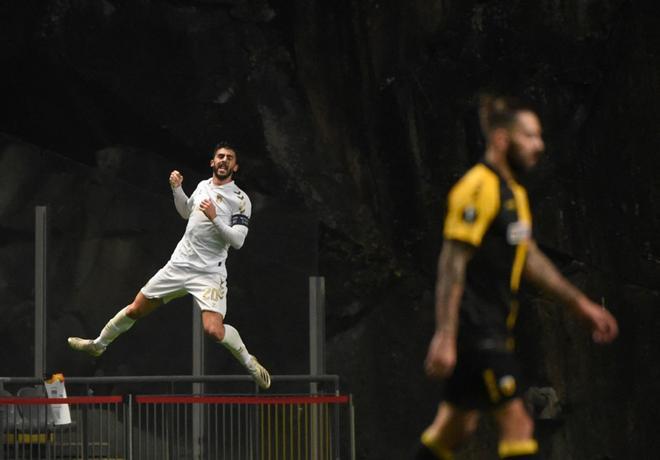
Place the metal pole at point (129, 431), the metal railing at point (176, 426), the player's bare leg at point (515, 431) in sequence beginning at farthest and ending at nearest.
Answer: the metal railing at point (176, 426) < the metal pole at point (129, 431) < the player's bare leg at point (515, 431)

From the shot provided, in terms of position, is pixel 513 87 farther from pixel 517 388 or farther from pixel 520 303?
pixel 517 388

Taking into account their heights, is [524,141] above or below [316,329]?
above

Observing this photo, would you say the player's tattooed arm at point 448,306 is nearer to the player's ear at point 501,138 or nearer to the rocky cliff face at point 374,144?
the player's ear at point 501,138

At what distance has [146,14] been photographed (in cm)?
1538

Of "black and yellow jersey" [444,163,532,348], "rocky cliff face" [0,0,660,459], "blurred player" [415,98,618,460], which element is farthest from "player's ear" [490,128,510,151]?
"rocky cliff face" [0,0,660,459]

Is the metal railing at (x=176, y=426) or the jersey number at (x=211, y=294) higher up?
the jersey number at (x=211, y=294)

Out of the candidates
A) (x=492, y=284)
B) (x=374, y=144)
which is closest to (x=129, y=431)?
(x=374, y=144)

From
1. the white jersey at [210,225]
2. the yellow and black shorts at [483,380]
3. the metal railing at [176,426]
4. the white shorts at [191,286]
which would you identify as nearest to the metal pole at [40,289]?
the metal railing at [176,426]

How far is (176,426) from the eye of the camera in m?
12.0

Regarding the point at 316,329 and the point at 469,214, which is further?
the point at 316,329

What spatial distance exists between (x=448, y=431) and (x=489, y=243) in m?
0.74

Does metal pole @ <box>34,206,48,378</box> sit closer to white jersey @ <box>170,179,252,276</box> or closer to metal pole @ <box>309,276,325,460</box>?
white jersey @ <box>170,179,252,276</box>

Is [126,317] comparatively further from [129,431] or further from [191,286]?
[129,431]

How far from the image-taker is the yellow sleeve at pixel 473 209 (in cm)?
598
